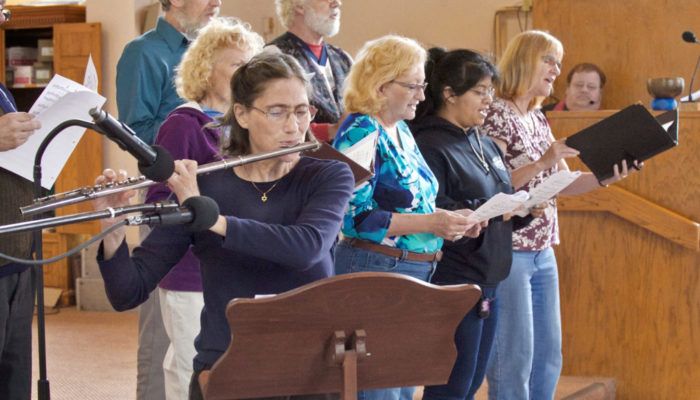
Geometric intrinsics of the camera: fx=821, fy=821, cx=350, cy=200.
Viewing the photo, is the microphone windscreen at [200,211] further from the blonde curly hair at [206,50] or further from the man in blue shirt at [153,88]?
the man in blue shirt at [153,88]

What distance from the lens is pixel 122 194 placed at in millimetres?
1498

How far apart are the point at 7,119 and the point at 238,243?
0.70 meters

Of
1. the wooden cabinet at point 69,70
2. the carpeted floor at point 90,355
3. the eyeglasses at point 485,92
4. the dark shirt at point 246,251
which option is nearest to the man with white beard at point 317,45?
the eyeglasses at point 485,92

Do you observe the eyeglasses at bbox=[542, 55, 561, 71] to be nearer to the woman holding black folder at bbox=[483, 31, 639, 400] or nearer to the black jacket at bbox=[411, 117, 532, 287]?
the woman holding black folder at bbox=[483, 31, 639, 400]

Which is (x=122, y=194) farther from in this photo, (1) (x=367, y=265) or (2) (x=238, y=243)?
(1) (x=367, y=265)

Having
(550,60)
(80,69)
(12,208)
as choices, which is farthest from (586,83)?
(80,69)

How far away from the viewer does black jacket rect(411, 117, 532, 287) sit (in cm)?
247

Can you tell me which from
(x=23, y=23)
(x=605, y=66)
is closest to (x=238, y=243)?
(x=605, y=66)

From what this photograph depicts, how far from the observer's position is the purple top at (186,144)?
203 cm

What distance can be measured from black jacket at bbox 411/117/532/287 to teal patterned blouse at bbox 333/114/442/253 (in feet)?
0.58

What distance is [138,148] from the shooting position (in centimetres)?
125

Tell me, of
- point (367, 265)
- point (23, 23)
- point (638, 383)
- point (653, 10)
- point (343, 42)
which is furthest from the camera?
point (343, 42)

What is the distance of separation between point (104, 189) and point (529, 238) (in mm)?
1724

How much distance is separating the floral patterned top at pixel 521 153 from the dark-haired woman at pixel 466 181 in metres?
0.18
